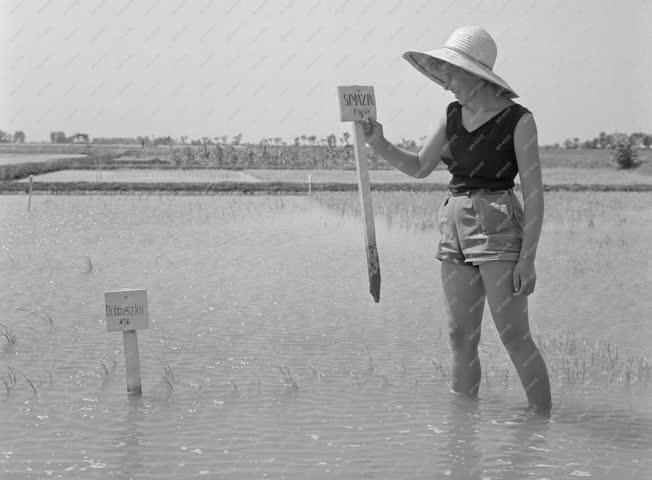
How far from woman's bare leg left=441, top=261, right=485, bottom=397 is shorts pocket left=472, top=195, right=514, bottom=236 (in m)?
0.18

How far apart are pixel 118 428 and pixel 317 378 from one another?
1.18 metres

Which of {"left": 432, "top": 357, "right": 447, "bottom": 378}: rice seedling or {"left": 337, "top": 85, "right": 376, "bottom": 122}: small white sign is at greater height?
{"left": 337, "top": 85, "right": 376, "bottom": 122}: small white sign

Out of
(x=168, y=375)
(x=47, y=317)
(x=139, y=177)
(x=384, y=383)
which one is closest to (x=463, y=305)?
(x=384, y=383)

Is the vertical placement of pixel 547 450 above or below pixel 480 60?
below

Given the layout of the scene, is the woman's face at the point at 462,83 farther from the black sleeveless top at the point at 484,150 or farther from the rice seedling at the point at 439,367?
the rice seedling at the point at 439,367

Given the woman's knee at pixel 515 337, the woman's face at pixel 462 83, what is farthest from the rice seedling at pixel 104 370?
the woman's face at pixel 462 83

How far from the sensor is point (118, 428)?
13.1ft

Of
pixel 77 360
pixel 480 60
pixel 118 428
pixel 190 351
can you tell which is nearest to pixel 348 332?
pixel 190 351

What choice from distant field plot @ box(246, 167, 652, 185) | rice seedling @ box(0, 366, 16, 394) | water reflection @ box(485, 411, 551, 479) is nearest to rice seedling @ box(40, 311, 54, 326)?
rice seedling @ box(0, 366, 16, 394)

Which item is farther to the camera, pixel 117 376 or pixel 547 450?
pixel 117 376

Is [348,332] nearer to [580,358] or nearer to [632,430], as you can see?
[580,358]

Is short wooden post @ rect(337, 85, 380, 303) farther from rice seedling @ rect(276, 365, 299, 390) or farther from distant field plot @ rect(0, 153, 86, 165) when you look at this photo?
distant field plot @ rect(0, 153, 86, 165)

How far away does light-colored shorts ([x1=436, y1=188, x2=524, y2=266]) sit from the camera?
11.8 feet

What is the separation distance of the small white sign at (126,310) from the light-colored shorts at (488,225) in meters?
1.52
